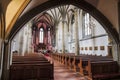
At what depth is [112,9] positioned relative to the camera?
6.96 meters

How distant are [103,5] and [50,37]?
99.9 ft

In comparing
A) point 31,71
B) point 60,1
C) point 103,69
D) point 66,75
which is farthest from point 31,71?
point 60,1

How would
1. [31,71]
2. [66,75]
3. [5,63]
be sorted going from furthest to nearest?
[66,75] < [31,71] < [5,63]

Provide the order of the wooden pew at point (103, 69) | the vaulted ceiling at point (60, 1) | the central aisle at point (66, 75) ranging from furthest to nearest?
the central aisle at point (66, 75), the wooden pew at point (103, 69), the vaulted ceiling at point (60, 1)

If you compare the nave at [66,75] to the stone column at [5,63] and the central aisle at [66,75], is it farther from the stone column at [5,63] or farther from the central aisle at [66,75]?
the stone column at [5,63]

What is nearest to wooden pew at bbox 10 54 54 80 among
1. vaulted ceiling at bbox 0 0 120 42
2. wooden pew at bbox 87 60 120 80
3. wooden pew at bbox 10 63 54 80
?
wooden pew at bbox 10 63 54 80

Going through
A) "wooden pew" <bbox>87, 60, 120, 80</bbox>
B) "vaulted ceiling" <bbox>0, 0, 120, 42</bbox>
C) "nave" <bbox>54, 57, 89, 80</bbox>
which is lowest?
"nave" <bbox>54, 57, 89, 80</bbox>

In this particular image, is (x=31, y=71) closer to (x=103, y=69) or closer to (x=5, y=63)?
(x=5, y=63)

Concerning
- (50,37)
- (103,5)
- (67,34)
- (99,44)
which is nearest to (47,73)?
(103,5)

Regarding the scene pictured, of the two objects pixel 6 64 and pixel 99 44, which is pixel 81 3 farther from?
pixel 99 44

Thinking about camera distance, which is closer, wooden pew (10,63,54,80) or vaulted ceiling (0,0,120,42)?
wooden pew (10,63,54,80)

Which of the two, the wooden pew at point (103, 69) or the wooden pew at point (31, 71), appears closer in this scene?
the wooden pew at point (31, 71)

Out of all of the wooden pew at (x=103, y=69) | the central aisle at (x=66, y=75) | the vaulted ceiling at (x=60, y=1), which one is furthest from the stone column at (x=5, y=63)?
the wooden pew at (x=103, y=69)

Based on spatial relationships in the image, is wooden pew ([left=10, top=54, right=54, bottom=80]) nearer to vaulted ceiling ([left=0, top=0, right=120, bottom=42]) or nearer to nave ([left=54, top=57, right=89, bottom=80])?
nave ([left=54, top=57, right=89, bottom=80])
